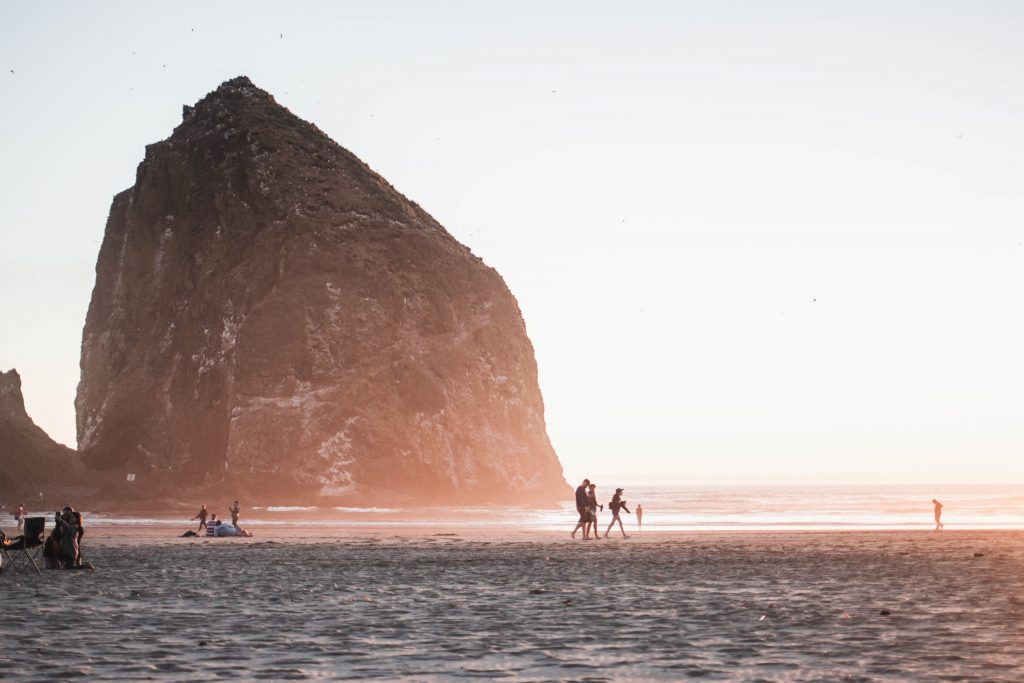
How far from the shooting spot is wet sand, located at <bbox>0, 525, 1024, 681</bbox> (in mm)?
9852

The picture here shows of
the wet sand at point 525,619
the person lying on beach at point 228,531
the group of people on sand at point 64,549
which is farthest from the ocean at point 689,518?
the group of people on sand at point 64,549

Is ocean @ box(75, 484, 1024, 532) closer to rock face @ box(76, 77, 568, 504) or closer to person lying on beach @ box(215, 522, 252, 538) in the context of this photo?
rock face @ box(76, 77, 568, 504)

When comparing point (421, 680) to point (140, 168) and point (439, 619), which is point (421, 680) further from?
point (140, 168)

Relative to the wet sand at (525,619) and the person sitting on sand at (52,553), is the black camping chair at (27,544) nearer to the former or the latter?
the person sitting on sand at (52,553)

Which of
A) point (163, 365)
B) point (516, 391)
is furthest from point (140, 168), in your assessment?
point (516, 391)

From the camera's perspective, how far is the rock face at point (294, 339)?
107 m

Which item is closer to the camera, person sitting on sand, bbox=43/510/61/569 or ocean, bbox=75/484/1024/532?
person sitting on sand, bbox=43/510/61/569

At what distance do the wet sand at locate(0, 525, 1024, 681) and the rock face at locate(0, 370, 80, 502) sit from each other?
76.0m

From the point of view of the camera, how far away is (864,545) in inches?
1315

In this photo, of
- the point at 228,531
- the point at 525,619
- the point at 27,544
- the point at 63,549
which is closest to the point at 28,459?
the point at 228,531

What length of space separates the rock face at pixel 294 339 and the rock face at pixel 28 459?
6678 mm

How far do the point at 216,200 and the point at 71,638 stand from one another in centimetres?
11750

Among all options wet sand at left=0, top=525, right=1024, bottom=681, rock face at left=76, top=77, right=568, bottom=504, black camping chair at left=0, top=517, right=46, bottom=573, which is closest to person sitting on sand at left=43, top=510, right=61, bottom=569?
black camping chair at left=0, top=517, right=46, bottom=573

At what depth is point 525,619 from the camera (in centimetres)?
1383
